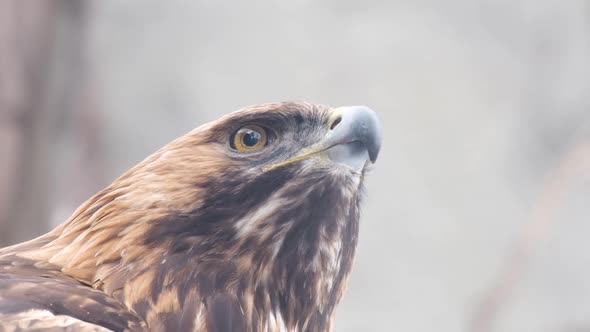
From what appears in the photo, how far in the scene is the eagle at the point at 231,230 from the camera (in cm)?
224

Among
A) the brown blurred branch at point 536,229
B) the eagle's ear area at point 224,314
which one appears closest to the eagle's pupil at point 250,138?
the eagle's ear area at point 224,314

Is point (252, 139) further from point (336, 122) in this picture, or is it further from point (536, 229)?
point (536, 229)

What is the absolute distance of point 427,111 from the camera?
7.69m

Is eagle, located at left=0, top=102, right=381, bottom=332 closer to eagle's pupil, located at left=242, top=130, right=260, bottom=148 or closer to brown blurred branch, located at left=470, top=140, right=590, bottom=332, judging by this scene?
eagle's pupil, located at left=242, top=130, right=260, bottom=148

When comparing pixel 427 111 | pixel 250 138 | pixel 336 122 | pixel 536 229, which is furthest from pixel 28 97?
pixel 536 229

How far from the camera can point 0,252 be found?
241 cm

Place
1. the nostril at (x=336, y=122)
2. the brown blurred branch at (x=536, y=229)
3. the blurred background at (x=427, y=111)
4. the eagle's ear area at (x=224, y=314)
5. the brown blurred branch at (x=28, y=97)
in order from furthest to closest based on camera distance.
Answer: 1. the blurred background at (x=427, y=111)
2. the brown blurred branch at (x=536, y=229)
3. the brown blurred branch at (x=28, y=97)
4. the nostril at (x=336, y=122)
5. the eagle's ear area at (x=224, y=314)

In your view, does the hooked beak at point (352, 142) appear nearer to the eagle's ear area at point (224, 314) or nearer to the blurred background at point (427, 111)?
the eagle's ear area at point (224, 314)

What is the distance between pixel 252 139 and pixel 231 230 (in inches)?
9.4

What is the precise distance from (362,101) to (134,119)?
73.7 inches

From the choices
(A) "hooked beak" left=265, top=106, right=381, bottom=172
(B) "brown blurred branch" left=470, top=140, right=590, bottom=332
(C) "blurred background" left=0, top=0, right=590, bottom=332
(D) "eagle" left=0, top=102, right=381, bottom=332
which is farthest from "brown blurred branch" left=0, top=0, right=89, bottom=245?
(B) "brown blurred branch" left=470, top=140, right=590, bottom=332

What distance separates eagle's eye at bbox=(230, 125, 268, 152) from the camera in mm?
2385

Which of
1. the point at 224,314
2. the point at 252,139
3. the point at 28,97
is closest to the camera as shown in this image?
the point at 224,314

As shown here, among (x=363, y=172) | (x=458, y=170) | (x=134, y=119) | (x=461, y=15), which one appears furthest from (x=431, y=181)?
(x=363, y=172)
